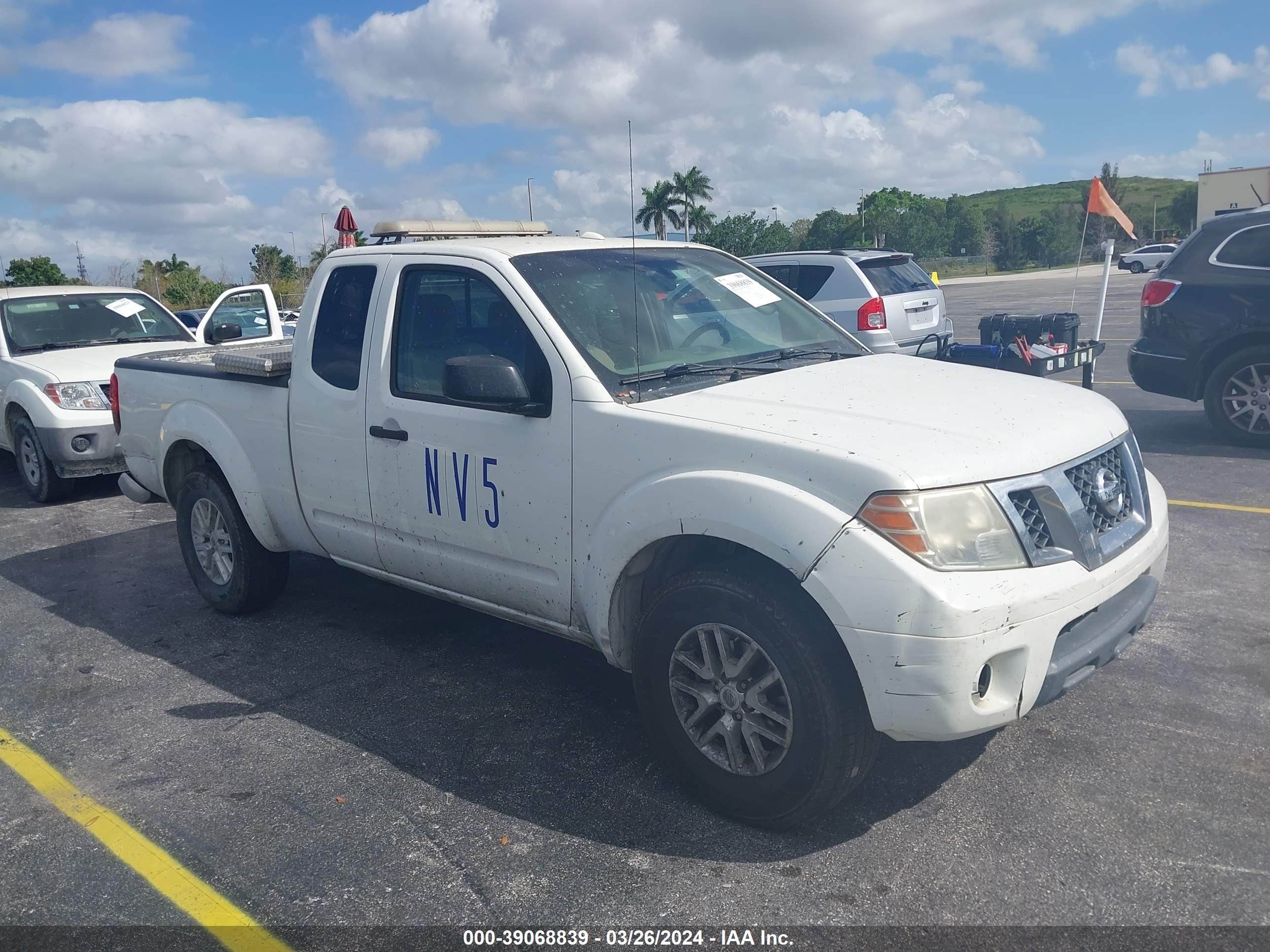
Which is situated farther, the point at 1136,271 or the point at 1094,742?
the point at 1136,271

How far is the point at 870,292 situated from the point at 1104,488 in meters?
7.95

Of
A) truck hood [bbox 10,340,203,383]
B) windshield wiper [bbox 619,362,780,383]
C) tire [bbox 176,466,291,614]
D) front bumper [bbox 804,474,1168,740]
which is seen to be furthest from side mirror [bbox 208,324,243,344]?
front bumper [bbox 804,474,1168,740]

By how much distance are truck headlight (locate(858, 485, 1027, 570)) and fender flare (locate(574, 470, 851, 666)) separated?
0.39 ft

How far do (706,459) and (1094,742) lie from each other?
1828mm

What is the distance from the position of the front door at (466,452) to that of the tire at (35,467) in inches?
216

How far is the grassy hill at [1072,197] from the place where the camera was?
104938 mm

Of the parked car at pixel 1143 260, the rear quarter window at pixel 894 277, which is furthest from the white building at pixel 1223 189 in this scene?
the rear quarter window at pixel 894 277

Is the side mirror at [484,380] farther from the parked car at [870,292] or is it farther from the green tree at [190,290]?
the green tree at [190,290]

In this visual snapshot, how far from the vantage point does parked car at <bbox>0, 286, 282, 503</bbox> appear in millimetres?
8492

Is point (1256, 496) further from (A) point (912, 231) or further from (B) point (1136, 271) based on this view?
→ (A) point (912, 231)

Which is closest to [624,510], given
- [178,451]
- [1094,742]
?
[1094,742]

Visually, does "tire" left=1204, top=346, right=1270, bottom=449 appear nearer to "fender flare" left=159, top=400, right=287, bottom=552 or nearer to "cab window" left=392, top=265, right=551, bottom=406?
"cab window" left=392, top=265, right=551, bottom=406

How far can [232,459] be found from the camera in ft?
17.6

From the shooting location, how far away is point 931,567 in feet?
9.61
